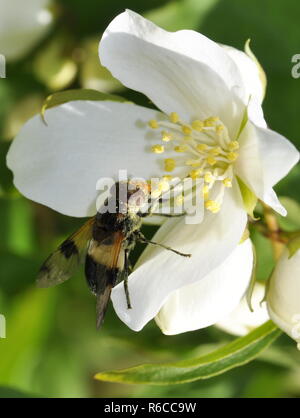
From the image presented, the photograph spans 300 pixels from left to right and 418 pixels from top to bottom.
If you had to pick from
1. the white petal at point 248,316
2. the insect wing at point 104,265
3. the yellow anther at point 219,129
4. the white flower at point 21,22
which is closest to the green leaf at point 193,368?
the white petal at point 248,316

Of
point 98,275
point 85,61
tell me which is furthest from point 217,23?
point 98,275

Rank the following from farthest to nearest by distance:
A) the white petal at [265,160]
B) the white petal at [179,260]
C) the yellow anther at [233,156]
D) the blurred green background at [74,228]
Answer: the blurred green background at [74,228], the yellow anther at [233,156], the white petal at [179,260], the white petal at [265,160]

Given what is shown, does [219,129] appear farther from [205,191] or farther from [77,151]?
[77,151]

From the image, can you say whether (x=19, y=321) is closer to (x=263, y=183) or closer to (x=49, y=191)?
(x=49, y=191)

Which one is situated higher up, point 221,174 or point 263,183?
point 263,183

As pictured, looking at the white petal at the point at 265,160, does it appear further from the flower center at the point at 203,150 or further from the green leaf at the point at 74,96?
the green leaf at the point at 74,96
